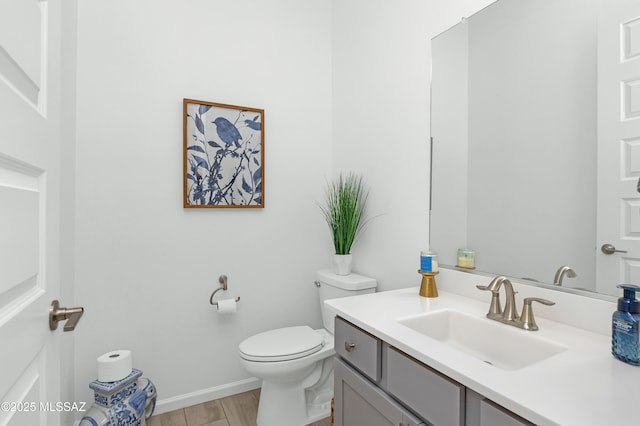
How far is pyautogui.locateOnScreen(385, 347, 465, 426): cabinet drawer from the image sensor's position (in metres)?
0.75

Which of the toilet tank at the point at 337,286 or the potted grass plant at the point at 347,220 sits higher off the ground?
the potted grass plant at the point at 347,220

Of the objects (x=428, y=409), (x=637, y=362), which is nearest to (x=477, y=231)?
(x=637, y=362)

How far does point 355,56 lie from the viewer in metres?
2.09

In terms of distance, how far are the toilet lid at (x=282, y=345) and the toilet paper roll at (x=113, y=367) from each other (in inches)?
21.8

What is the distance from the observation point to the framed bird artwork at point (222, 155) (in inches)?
75.2

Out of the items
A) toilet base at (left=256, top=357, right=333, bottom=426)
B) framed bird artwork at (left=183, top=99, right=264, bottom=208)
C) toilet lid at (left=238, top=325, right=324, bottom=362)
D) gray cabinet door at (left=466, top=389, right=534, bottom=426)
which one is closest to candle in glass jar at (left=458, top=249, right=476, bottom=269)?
gray cabinet door at (left=466, top=389, right=534, bottom=426)

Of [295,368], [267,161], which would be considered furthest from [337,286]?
[267,161]

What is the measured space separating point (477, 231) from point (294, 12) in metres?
1.90

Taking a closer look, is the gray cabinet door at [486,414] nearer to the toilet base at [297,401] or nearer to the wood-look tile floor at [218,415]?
the toilet base at [297,401]

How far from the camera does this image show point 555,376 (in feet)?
2.32

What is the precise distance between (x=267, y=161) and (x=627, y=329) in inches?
73.2

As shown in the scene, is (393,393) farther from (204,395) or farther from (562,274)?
(204,395)

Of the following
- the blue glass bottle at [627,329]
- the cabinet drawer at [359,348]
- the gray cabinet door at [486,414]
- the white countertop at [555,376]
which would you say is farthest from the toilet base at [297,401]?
the blue glass bottle at [627,329]

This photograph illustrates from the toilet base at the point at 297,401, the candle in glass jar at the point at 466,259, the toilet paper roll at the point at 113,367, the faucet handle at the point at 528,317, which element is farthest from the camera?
the toilet base at the point at 297,401
